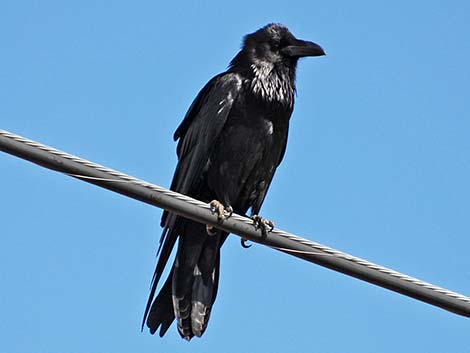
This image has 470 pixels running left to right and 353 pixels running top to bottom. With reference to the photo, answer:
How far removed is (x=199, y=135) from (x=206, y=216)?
10.5ft

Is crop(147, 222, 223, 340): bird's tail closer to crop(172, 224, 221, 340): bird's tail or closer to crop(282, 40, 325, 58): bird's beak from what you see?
crop(172, 224, 221, 340): bird's tail

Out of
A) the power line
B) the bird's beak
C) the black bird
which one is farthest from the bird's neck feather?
the power line

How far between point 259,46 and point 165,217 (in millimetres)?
1883

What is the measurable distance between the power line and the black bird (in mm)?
2713

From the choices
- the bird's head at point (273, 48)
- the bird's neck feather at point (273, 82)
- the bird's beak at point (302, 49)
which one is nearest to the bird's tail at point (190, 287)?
the bird's neck feather at point (273, 82)

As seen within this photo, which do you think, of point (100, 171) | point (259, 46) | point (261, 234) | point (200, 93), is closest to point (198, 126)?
point (200, 93)

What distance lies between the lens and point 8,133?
4.41 m

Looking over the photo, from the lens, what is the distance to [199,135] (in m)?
8.29

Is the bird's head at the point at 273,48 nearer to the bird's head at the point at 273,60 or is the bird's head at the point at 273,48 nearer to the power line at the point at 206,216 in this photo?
the bird's head at the point at 273,60

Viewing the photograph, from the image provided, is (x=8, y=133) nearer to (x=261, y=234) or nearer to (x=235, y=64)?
(x=261, y=234)

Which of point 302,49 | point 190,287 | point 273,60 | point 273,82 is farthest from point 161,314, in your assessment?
point 302,49

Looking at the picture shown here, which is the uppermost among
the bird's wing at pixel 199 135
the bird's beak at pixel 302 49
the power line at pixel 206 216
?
the bird's beak at pixel 302 49

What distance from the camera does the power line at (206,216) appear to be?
451cm

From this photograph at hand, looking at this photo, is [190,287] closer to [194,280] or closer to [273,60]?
[194,280]
